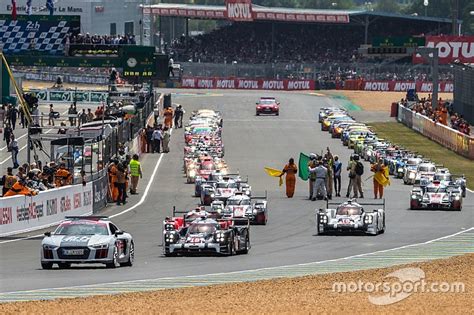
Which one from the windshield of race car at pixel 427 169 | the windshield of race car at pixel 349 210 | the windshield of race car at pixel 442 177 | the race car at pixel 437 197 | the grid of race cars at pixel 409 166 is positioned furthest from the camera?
the windshield of race car at pixel 427 169

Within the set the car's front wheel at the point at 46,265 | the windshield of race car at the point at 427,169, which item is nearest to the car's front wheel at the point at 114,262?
Result: the car's front wheel at the point at 46,265

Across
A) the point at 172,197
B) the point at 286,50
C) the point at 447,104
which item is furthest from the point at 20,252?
the point at 286,50

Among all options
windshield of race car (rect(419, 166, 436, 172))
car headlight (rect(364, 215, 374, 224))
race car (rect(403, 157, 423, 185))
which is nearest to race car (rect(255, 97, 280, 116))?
race car (rect(403, 157, 423, 185))

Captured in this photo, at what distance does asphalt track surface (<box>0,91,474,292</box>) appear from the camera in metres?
28.6

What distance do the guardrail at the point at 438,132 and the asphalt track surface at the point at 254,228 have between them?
5250 millimetres

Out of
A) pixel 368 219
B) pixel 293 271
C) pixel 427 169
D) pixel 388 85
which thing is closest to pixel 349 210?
pixel 368 219

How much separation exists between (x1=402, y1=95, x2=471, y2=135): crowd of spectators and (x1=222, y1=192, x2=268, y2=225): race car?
33.1 metres

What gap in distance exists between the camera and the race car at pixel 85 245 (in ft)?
94.2

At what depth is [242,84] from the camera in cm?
12119

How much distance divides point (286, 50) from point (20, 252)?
108 meters

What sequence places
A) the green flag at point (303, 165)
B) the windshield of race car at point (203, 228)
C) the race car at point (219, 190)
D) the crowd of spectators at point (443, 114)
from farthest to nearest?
1. the crowd of spectators at point (443, 114)
2. the green flag at point (303, 165)
3. the race car at point (219, 190)
4. the windshield of race car at point (203, 228)

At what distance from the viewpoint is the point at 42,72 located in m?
118

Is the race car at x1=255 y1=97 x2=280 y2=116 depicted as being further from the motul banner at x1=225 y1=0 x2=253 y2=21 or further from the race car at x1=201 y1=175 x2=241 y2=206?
the race car at x1=201 y1=175 x2=241 y2=206

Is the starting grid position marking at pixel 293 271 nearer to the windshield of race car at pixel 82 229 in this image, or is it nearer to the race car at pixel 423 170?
the windshield of race car at pixel 82 229
